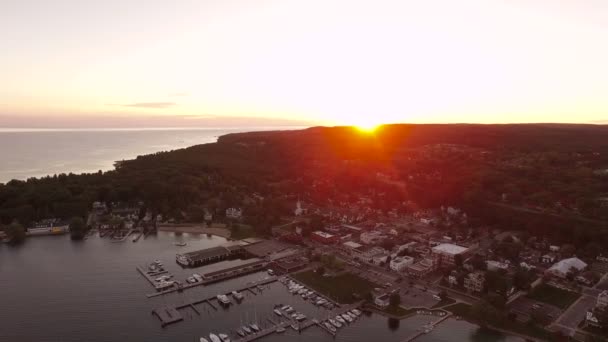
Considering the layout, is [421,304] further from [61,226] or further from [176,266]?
[61,226]

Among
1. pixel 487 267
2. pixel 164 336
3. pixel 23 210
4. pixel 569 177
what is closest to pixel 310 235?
pixel 487 267

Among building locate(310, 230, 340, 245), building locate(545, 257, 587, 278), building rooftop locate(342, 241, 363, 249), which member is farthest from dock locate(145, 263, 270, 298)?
building locate(545, 257, 587, 278)

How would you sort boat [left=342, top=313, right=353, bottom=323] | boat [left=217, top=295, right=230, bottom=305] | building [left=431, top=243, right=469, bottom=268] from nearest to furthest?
1. boat [left=342, top=313, right=353, bottom=323]
2. boat [left=217, top=295, right=230, bottom=305]
3. building [left=431, top=243, right=469, bottom=268]

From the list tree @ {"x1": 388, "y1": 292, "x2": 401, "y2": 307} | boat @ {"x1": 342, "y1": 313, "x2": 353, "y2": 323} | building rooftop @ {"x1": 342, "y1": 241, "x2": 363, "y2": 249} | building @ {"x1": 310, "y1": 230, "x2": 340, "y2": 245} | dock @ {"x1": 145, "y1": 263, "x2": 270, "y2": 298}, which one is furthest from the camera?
building @ {"x1": 310, "y1": 230, "x2": 340, "y2": 245}

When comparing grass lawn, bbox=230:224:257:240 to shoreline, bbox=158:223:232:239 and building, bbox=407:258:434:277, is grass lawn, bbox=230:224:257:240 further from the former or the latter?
building, bbox=407:258:434:277

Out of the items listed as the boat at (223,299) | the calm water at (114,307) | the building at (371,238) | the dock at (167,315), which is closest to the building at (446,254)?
the building at (371,238)

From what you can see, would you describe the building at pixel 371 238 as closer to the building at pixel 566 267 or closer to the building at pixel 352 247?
the building at pixel 352 247
